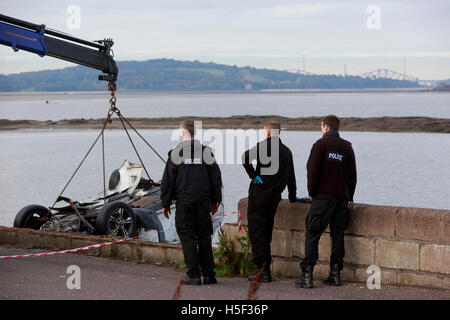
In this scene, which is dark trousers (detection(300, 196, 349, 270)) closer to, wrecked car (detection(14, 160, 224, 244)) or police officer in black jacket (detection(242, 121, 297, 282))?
police officer in black jacket (detection(242, 121, 297, 282))

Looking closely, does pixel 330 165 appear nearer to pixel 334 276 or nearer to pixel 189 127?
pixel 334 276

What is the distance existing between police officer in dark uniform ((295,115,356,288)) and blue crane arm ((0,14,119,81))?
7.40m

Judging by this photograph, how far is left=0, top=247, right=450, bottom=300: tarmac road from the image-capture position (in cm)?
748

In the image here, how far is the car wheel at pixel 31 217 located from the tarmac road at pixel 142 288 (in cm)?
429

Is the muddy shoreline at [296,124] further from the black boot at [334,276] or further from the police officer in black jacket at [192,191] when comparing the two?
the police officer in black jacket at [192,191]

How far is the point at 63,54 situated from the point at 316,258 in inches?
332

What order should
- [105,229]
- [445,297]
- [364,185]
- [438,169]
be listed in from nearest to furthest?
[445,297] < [105,229] < [364,185] < [438,169]

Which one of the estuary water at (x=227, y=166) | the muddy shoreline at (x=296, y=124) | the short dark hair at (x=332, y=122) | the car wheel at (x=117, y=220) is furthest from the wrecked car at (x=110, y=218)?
the muddy shoreline at (x=296, y=124)

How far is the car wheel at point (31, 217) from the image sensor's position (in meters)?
13.5

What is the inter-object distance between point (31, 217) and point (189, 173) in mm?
6723

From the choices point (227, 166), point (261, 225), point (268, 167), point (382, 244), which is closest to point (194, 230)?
point (261, 225)

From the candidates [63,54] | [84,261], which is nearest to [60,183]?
[63,54]
